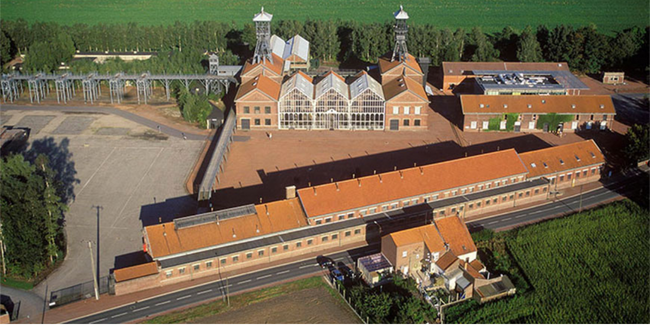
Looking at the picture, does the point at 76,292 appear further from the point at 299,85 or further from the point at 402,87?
the point at 402,87

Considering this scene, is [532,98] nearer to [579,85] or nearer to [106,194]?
[579,85]

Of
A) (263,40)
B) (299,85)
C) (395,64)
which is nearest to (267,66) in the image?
(263,40)

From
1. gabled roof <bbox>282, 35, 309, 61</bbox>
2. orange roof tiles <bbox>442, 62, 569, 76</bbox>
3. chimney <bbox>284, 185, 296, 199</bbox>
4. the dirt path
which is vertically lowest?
the dirt path

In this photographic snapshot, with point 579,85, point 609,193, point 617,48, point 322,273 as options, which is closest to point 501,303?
point 322,273

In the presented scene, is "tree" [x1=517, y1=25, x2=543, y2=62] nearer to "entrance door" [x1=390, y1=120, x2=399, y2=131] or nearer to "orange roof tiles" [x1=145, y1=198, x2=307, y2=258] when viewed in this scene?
"entrance door" [x1=390, y1=120, x2=399, y2=131]

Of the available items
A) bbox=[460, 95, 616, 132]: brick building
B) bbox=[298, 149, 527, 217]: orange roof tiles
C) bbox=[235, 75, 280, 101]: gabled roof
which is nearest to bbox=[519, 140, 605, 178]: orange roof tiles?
bbox=[298, 149, 527, 217]: orange roof tiles

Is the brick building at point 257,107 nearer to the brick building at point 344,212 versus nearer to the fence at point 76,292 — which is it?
the brick building at point 344,212

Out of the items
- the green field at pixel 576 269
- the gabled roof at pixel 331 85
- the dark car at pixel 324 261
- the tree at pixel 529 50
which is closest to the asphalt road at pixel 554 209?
the green field at pixel 576 269
